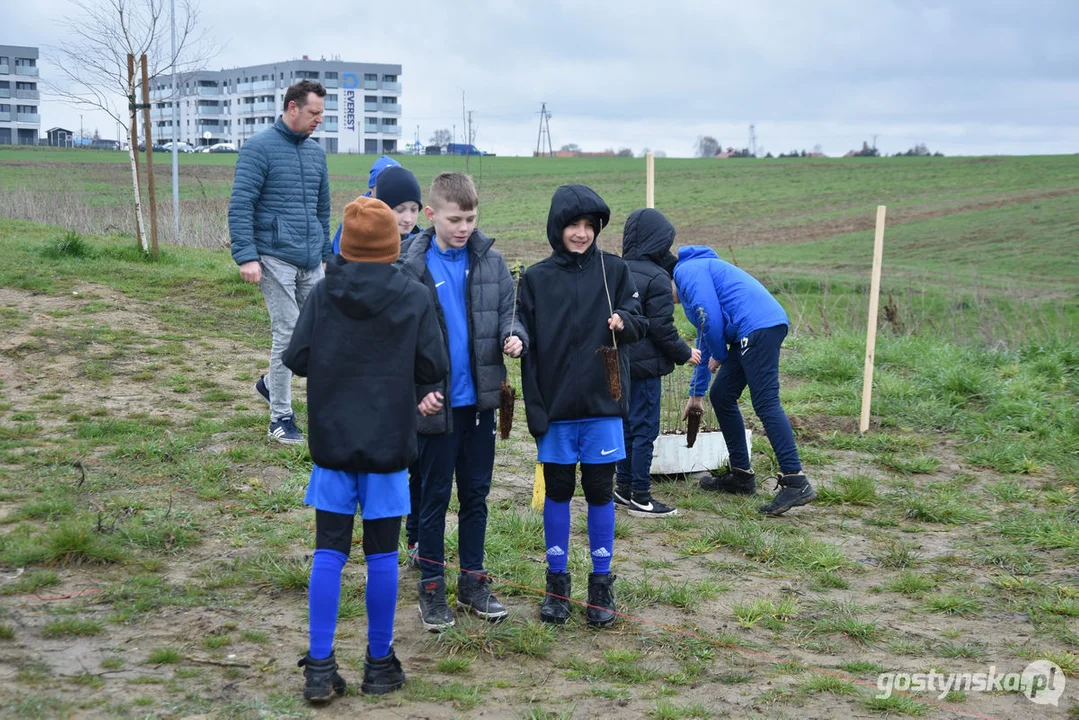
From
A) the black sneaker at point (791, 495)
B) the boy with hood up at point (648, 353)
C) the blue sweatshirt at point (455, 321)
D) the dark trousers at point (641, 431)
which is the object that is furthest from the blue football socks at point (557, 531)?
the black sneaker at point (791, 495)

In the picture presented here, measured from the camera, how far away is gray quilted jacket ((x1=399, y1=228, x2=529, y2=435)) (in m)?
4.15

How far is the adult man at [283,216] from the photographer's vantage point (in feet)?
20.1

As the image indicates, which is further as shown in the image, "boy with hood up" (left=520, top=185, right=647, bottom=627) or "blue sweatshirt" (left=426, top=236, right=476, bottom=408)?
"boy with hood up" (left=520, top=185, right=647, bottom=627)

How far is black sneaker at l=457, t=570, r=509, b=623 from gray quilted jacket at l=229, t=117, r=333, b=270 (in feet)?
8.34

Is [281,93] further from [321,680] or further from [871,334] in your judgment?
[321,680]

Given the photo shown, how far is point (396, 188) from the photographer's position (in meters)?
5.11

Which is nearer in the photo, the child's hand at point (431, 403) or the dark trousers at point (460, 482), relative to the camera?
the child's hand at point (431, 403)

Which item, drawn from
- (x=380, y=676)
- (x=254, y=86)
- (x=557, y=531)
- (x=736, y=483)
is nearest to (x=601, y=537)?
(x=557, y=531)

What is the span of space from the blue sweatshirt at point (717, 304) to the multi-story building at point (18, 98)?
88419 mm

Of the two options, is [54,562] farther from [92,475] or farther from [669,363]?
[669,363]

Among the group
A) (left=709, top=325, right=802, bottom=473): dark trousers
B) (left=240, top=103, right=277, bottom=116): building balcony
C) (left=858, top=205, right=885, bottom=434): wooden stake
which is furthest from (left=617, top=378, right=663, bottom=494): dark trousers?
(left=240, top=103, right=277, bottom=116): building balcony

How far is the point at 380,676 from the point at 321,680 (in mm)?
217

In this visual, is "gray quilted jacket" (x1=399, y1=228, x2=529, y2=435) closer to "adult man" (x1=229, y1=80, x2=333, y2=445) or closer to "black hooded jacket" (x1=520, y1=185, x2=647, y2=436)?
"black hooded jacket" (x1=520, y1=185, x2=647, y2=436)

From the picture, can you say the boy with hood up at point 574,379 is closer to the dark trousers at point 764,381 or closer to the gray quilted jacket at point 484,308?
the gray quilted jacket at point 484,308
